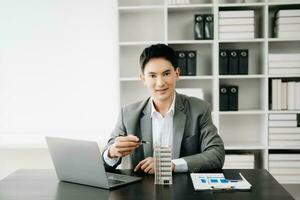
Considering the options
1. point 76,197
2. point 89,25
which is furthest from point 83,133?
point 76,197

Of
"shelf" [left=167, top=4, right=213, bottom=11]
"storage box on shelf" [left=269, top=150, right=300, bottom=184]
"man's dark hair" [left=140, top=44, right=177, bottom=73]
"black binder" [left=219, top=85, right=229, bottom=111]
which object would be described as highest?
"shelf" [left=167, top=4, right=213, bottom=11]

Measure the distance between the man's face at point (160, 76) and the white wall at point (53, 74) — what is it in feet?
5.01

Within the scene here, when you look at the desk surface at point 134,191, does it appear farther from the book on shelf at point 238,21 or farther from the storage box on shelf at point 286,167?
the book on shelf at point 238,21

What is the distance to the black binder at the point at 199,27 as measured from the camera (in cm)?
330

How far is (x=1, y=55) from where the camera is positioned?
3652mm

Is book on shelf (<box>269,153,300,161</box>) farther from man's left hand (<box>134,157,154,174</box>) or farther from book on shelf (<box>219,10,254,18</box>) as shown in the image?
man's left hand (<box>134,157,154,174</box>)

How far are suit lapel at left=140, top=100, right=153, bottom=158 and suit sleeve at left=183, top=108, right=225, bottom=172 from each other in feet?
0.95

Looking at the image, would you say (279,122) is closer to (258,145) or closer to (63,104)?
(258,145)

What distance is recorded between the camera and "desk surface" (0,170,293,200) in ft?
4.68

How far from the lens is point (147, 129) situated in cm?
213

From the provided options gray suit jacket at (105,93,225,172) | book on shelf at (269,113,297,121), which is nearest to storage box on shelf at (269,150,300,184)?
book on shelf at (269,113,297,121)

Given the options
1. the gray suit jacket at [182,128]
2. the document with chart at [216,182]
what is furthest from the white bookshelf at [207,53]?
the document with chart at [216,182]

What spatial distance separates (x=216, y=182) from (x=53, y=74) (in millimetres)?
2490

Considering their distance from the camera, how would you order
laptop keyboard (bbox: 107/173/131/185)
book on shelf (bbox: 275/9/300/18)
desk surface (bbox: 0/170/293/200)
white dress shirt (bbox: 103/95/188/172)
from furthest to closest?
book on shelf (bbox: 275/9/300/18) → white dress shirt (bbox: 103/95/188/172) → laptop keyboard (bbox: 107/173/131/185) → desk surface (bbox: 0/170/293/200)
